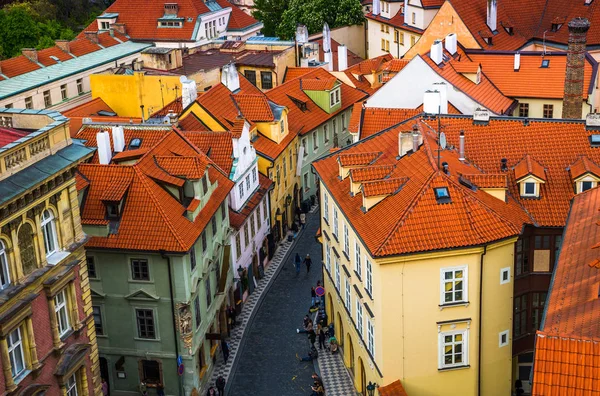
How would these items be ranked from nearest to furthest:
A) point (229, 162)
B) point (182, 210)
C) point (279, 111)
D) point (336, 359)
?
1. point (182, 210)
2. point (336, 359)
3. point (229, 162)
4. point (279, 111)

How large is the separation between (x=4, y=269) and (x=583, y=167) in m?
27.7

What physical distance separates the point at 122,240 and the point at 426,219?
15055 millimetres

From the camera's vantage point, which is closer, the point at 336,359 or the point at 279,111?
the point at 336,359

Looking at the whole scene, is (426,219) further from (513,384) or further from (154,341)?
(154,341)

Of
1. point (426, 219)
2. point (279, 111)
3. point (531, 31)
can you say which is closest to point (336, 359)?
point (426, 219)

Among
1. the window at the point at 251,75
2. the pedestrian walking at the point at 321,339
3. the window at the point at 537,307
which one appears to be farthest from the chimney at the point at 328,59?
the window at the point at 537,307

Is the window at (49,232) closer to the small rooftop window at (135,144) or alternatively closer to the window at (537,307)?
the small rooftop window at (135,144)

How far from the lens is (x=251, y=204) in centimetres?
6481

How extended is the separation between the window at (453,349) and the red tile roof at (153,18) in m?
74.7

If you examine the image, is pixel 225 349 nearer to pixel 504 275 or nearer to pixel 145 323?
Answer: pixel 145 323

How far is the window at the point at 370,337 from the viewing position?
45.7 meters

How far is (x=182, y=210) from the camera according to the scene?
50375 mm

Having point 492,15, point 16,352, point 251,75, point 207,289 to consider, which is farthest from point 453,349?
point 492,15

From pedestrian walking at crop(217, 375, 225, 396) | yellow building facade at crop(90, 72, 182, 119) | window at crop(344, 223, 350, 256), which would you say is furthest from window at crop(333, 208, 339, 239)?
yellow building facade at crop(90, 72, 182, 119)
